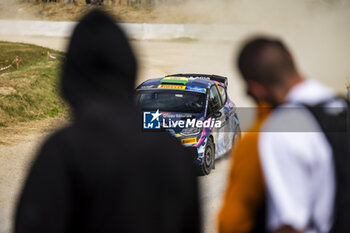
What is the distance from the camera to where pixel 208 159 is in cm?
1073

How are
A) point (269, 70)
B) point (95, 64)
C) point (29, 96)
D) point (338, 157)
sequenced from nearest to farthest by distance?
point (95, 64) < point (338, 157) < point (269, 70) < point (29, 96)

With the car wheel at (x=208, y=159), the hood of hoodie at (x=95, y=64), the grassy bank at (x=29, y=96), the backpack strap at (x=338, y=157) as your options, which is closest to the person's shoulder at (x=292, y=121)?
the backpack strap at (x=338, y=157)

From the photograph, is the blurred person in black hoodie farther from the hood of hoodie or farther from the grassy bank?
the grassy bank

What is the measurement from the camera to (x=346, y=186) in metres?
2.77

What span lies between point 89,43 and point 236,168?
921 mm

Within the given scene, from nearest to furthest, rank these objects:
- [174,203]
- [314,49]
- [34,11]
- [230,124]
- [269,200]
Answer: [174,203] → [269,200] → [230,124] → [314,49] → [34,11]

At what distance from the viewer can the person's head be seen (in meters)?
2.95

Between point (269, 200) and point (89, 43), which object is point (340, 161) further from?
point (89, 43)

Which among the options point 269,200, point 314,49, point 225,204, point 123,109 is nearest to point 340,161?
point 269,200

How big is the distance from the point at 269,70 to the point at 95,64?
985 millimetres

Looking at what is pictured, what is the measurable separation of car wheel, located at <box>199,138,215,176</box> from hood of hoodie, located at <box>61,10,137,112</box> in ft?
26.6

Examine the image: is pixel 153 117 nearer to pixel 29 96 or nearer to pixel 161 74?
pixel 29 96

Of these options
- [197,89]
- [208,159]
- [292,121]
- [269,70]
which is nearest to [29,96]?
[197,89]

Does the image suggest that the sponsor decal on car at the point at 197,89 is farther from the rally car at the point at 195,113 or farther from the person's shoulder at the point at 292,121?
the person's shoulder at the point at 292,121
